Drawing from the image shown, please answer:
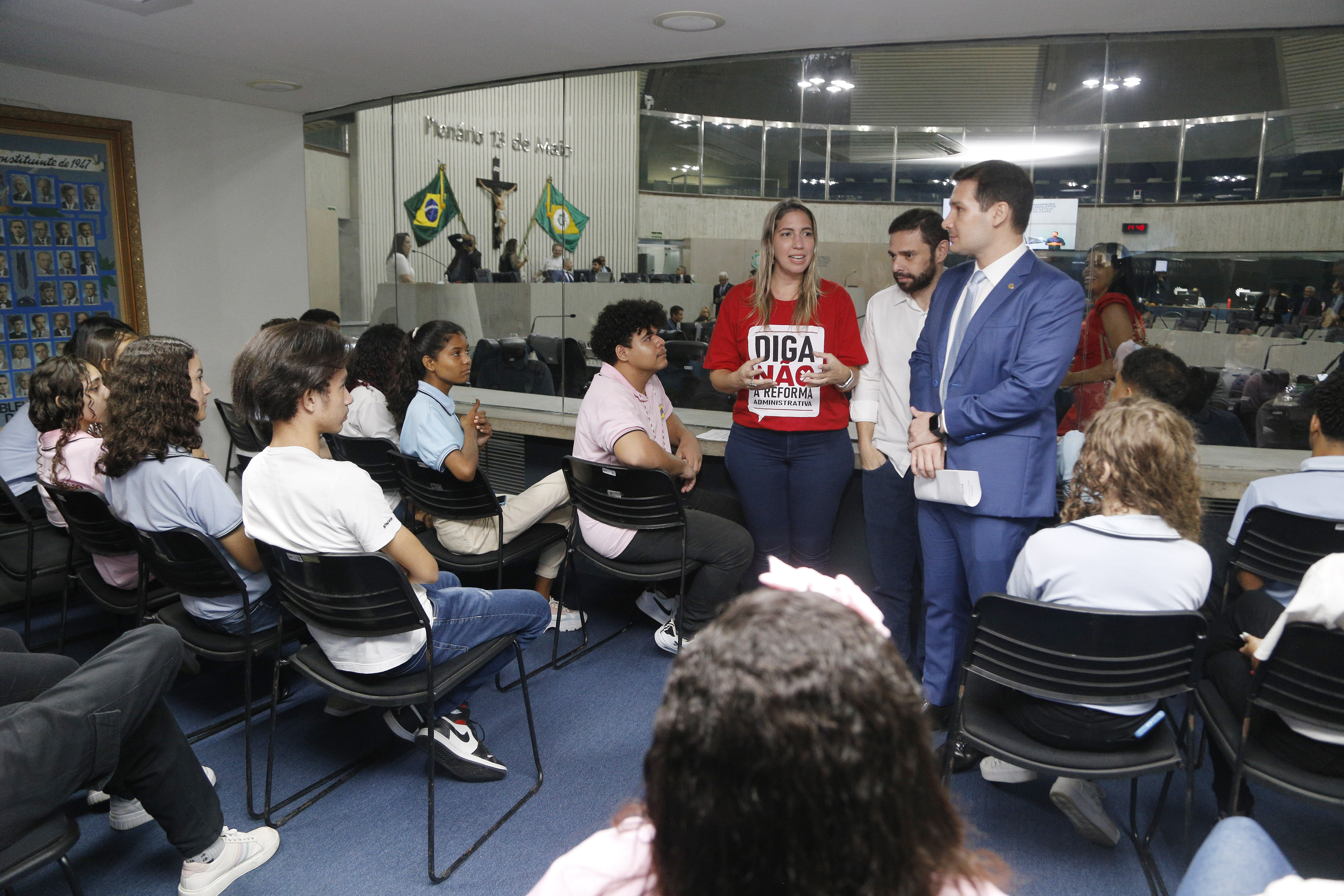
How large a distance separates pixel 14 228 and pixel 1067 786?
18.9 ft

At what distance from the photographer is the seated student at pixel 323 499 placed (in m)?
2.04

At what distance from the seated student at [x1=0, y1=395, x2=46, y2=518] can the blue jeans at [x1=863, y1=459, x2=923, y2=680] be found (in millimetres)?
3312

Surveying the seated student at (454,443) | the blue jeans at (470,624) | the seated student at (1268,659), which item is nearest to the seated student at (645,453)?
the seated student at (454,443)

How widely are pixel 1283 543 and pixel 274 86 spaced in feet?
17.6

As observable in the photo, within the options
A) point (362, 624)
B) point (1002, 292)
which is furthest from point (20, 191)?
point (1002, 292)

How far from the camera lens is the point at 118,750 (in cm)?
165

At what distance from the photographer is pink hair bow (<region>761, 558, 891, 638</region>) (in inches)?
30.2

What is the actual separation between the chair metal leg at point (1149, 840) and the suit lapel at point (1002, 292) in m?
1.20

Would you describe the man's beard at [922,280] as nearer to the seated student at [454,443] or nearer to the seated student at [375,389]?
the seated student at [454,443]

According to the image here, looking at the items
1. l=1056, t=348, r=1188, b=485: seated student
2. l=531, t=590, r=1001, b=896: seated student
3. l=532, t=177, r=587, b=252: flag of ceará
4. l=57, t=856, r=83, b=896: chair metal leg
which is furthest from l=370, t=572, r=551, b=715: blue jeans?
l=532, t=177, r=587, b=252: flag of ceará

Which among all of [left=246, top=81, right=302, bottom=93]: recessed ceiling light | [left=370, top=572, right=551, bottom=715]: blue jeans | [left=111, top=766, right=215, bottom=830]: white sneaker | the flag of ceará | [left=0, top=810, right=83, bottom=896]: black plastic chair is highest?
[left=246, top=81, right=302, bottom=93]: recessed ceiling light

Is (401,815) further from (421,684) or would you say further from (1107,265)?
(1107,265)

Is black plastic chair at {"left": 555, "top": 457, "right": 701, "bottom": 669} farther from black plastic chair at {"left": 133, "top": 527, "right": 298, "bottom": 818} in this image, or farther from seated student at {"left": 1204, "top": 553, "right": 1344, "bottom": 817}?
seated student at {"left": 1204, "top": 553, "right": 1344, "bottom": 817}

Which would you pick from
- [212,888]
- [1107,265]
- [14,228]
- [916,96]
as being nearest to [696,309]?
[916,96]
